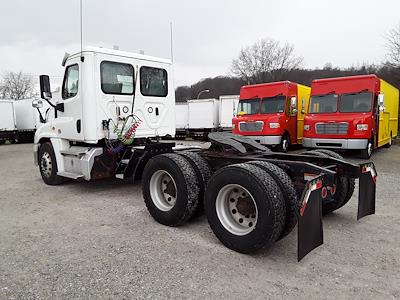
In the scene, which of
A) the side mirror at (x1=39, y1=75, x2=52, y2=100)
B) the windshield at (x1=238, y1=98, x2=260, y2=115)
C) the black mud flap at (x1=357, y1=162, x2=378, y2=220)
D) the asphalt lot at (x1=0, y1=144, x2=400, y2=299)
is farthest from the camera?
the windshield at (x1=238, y1=98, x2=260, y2=115)

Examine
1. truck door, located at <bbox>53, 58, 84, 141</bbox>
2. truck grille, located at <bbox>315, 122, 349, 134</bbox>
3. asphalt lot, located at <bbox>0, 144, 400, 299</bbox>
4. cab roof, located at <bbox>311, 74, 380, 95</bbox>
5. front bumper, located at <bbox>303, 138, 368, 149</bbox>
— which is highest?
cab roof, located at <bbox>311, 74, 380, 95</bbox>

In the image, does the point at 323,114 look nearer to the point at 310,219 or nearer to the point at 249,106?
the point at 249,106

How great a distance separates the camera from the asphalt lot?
9.70 ft

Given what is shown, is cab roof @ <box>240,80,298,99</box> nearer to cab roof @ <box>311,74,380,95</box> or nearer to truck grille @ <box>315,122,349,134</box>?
cab roof @ <box>311,74,380,95</box>

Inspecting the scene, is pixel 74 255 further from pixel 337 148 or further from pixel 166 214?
pixel 337 148

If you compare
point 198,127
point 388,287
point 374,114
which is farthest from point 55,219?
point 198,127

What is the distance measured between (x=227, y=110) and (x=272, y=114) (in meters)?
9.84

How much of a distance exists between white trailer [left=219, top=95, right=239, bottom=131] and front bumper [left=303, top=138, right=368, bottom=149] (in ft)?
35.0

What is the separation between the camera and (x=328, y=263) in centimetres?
346

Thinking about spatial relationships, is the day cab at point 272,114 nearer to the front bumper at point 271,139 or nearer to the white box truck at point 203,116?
the front bumper at point 271,139

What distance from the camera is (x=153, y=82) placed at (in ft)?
23.9

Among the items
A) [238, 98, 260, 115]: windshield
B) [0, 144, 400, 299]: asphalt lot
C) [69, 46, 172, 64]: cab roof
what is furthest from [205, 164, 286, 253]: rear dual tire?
[238, 98, 260, 115]: windshield

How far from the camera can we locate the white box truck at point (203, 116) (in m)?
23.7

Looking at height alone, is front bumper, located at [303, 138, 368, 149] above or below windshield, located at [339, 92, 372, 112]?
below
